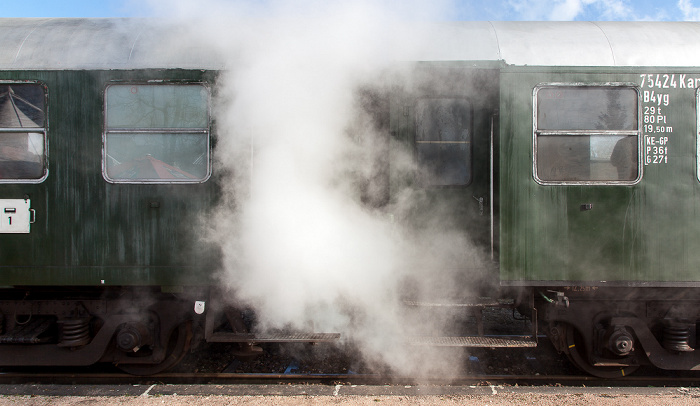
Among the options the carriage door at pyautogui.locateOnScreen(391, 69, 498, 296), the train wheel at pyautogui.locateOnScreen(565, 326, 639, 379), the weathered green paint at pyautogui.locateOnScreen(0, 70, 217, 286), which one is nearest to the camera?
the weathered green paint at pyautogui.locateOnScreen(0, 70, 217, 286)

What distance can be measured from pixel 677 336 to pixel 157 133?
204 inches

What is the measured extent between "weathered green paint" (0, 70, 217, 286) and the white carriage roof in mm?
160

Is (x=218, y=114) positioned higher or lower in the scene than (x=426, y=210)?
higher

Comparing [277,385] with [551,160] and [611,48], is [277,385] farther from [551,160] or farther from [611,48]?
[611,48]

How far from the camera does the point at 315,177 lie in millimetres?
3949

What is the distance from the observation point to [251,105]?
12.7ft

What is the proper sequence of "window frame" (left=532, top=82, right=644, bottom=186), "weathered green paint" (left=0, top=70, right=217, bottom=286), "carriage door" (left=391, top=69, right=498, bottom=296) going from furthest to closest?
"carriage door" (left=391, top=69, right=498, bottom=296) → "weathered green paint" (left=0, top=70, right=217, bottom=286) → "window frame" (left=532, top=82, right=644, bottom=186)

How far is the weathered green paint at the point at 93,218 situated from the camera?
151 inches

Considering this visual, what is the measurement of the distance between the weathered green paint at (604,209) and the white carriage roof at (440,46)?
0.65ft

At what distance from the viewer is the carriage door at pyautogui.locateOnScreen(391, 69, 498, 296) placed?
3941 mm

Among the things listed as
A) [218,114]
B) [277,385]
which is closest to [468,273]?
[277,385]

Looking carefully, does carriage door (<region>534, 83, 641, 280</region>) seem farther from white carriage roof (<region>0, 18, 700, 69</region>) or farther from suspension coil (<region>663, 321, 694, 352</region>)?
suspension coil (<region>663, 321, 694, 352</region>)

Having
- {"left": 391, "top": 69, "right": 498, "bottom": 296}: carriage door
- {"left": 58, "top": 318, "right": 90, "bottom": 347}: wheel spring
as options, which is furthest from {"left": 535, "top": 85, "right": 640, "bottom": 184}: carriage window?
{"left": 58, "top": 318, "right": 90, "bottom": 347}: wheel spring

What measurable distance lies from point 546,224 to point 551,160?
58cm
